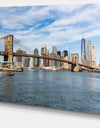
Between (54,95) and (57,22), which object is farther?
(54,95)

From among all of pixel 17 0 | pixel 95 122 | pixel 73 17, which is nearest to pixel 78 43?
pixel 73 17

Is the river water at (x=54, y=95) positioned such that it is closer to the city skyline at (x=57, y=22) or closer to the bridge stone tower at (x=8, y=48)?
the city skyline at (x=57, y=22)

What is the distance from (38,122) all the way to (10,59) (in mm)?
16886

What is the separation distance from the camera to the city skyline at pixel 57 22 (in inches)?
181

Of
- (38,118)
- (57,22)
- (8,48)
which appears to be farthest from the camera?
(8,48)

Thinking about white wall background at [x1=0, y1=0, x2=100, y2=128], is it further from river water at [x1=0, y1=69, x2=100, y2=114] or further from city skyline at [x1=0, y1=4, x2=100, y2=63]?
city skyline at [x1=0, y1=4, x2=100, y2=63]

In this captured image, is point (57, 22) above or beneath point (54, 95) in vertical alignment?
above

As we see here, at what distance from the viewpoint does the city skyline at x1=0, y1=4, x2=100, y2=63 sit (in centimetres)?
461

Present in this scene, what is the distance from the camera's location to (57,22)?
533 centimetres

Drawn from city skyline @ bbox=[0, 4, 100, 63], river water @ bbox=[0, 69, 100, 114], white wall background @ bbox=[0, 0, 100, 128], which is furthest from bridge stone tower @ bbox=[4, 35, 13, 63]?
white wall background @ bbox=[0, 0, 100, 128]

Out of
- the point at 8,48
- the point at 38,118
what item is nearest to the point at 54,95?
the point at 38,118

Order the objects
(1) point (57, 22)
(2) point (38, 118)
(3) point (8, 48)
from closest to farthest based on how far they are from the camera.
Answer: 1. (2) point (38, 118)
2. (1) point (57, 22)
3. (3) point (8, 48)

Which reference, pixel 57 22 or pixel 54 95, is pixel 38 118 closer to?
pixel 54 95

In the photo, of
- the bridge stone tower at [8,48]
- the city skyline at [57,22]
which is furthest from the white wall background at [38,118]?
the bridge stone tower at [8,48]
